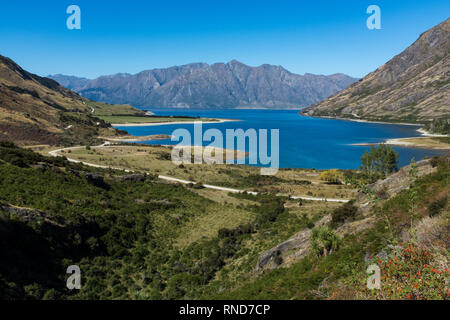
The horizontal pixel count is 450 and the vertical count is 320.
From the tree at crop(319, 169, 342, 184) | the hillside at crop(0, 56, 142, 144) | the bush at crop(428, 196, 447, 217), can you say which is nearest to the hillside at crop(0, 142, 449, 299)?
the bush at crop(428, 196, 447, 217)

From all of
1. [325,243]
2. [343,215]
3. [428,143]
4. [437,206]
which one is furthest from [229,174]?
[428,143]

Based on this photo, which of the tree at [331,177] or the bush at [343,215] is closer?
the bush at [343,215]

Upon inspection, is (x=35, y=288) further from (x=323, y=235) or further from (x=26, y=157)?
(x=26, y=157)

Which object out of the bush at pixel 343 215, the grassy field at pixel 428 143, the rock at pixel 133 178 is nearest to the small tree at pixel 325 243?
the bush at pixel 343 215

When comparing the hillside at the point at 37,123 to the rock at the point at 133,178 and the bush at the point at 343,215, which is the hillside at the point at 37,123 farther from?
the bush at the point at 343,215

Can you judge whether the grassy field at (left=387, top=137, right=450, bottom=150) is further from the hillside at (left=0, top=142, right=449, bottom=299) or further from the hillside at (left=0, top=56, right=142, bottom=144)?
the hillside at (left=0, top=56, right=142, bottom=144)

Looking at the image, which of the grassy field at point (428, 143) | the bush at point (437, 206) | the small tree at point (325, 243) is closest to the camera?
the bush at point (437, 206)

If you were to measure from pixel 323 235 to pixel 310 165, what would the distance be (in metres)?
102

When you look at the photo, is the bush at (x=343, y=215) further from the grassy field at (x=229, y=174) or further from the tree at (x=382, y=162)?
the tree at (x=382, y=162)

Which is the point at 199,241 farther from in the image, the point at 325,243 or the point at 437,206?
the point at 437,206

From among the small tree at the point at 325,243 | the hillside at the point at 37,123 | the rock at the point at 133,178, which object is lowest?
the rock at the point at 133,178

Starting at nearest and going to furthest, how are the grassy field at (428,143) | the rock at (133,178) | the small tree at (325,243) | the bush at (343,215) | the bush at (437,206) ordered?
the bush at (437,206) < the small tree at (325,243) < the bush at (343,215) < the rock at (133,178) < the grassy field at (428,143)

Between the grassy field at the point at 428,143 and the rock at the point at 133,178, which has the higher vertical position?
the grassy field at the point at 428,143

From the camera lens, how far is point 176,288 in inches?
1024
